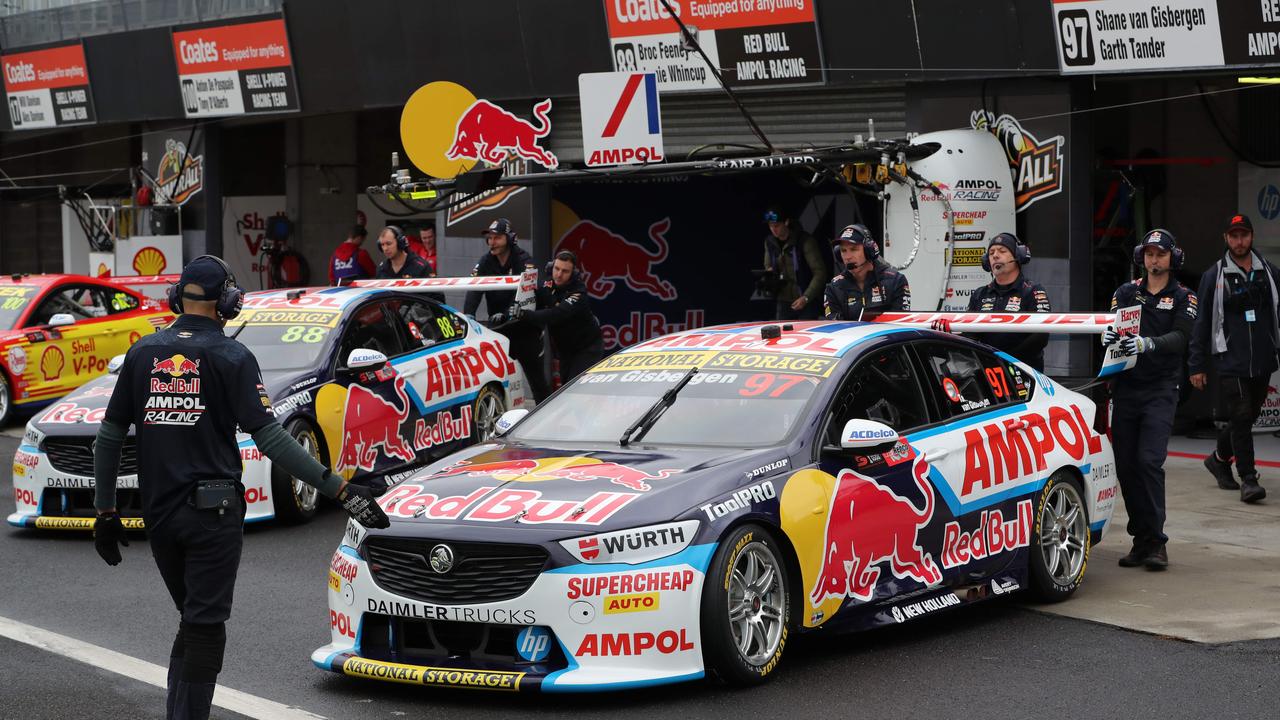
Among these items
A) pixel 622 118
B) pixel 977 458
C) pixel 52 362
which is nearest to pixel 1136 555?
pixel 977 458

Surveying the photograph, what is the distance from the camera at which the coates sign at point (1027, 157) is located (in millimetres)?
14729

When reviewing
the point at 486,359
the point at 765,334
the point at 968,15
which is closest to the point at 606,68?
the point at 968,15

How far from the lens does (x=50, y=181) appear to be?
34031 millimetres

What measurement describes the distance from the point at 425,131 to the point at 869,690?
10.6 meters

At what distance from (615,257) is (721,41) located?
3920 millimetres

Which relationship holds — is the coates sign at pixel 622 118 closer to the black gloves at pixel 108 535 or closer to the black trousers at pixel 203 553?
the black gloves at pixel 108 535

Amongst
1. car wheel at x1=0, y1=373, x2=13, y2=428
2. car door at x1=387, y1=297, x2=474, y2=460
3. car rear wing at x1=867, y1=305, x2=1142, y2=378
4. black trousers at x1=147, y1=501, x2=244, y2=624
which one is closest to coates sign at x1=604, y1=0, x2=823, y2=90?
car door at x1=387, y1=297, x2=474, y2=460

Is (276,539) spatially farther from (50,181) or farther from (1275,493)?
(50,181)

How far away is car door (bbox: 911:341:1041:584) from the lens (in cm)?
786

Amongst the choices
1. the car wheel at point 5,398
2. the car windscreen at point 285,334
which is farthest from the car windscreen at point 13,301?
the car windscreen at point 285,334

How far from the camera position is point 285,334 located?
39.2 feet

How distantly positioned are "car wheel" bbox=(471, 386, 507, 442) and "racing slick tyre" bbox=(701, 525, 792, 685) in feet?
20.3

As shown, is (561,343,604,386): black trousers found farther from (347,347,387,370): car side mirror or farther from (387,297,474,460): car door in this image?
(347,347,387,370): car side mirror

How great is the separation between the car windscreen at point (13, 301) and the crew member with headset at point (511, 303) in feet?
16.0
